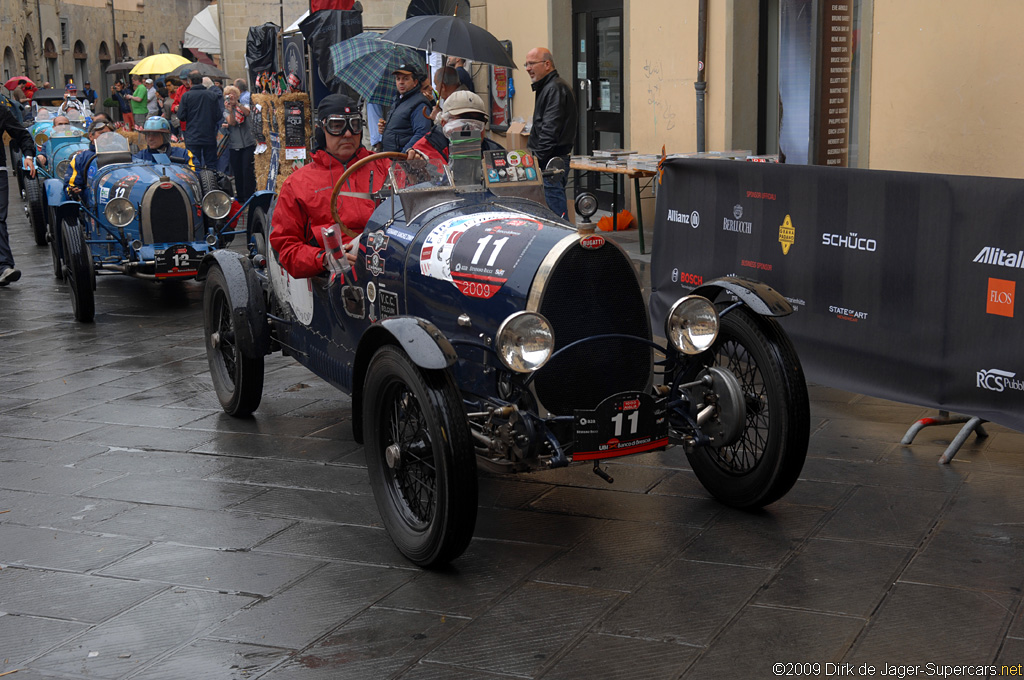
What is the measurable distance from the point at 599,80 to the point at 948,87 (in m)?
5.93

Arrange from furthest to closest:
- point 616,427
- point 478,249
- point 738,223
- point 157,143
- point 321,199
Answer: point 157,143, point 738,223, point 321,199, point 478,249, point 616,427

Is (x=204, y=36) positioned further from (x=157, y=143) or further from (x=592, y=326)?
(x=592, y=326)

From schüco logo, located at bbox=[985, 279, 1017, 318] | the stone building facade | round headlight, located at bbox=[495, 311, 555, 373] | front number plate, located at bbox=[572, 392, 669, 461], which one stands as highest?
the stone building facade

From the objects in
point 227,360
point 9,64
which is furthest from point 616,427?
point 9,64

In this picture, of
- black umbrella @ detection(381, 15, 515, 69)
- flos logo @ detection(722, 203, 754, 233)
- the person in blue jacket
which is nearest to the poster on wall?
black umbrella @ detection(381, 15, 515, 69)

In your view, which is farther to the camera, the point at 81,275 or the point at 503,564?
the point at 81,275

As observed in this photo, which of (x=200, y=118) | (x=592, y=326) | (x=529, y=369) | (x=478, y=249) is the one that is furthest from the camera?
(x=200, y=118)

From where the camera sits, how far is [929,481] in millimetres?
4699

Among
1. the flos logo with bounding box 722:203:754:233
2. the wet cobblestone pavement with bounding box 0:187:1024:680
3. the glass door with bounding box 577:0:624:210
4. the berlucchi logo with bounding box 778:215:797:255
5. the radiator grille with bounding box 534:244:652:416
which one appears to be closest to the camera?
the wet cobblestone pavement with bounding box 0:187:1024:680

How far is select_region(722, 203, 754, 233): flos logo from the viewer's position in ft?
21.7

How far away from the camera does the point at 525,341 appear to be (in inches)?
150

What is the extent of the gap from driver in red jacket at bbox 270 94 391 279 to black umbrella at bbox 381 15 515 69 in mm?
3937

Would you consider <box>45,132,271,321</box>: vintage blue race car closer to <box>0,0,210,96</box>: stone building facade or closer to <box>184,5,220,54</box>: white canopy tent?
<box>184,5,220,54</box>: white canopy tent

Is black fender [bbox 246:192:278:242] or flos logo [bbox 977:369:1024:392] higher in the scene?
black fender [bbox 246:192:278:242]
